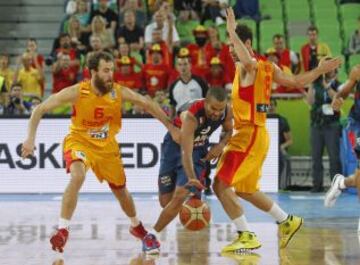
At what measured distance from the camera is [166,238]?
37.2ft

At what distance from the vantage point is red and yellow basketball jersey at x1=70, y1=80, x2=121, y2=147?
33.4ft

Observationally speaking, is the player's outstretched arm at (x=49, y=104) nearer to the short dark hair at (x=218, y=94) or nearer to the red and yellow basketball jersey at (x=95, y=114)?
the red and yellow basketball jersey at (x=95, y=114)

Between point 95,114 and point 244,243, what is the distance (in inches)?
77.9

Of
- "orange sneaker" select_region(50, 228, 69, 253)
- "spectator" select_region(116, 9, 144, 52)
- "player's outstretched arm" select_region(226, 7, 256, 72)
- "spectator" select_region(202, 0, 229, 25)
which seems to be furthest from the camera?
"spectator" select_region(202, 0, 229, 25)

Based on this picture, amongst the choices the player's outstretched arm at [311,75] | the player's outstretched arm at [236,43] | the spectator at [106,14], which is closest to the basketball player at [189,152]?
the player's outstretched arm at [236,43]

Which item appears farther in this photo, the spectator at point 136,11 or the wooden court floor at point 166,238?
the spectator at point 136,11

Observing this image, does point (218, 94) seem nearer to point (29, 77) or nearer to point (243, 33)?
point (243, 33)

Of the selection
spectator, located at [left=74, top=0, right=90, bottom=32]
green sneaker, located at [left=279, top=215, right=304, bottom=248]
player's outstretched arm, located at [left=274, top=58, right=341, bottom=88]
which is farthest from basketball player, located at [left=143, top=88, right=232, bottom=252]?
spectator, located at [left=74, top=0, right=90, bottom=32]

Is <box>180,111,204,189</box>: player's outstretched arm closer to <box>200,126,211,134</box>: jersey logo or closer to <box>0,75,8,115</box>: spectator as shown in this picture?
<box>200,126,211,134</box>: jersey logo

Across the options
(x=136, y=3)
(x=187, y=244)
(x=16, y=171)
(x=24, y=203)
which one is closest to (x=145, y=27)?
(x=136, y=3)

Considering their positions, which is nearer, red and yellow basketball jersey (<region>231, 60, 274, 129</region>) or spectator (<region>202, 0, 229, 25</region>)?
red and yellow basketball jersey (<region>231, 60, 274, 129</region>)

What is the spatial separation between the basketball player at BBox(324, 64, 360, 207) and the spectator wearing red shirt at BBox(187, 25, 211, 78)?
4.45 m

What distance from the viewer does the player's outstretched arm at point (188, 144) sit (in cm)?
1018

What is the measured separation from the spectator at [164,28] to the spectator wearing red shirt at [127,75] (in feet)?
5.36
